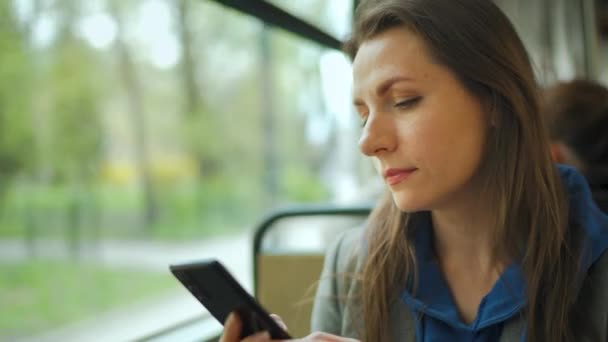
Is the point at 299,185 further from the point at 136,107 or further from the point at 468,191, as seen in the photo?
the point at 468,191

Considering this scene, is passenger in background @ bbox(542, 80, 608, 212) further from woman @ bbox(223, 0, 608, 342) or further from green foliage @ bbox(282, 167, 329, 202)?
green foliage @ bbox(282, 167, 329, 202)

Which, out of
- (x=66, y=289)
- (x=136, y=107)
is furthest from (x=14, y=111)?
(x=66, y=289)

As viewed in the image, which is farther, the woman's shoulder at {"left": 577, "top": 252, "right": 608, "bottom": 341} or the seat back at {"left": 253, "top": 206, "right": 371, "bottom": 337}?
the seat back at {"left": 253, "top": 206, "right": 371, "bottom": 337}

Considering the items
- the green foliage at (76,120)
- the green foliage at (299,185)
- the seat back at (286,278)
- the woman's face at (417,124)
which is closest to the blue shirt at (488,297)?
the woman's face at (417,124)

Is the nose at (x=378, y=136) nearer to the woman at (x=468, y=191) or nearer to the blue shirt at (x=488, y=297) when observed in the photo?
the woman at (x=468, y=191)

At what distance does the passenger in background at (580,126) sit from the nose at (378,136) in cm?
109

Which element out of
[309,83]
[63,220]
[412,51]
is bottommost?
[63,220]

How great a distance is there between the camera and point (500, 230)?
0.96 m

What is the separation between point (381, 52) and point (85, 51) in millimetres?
5747

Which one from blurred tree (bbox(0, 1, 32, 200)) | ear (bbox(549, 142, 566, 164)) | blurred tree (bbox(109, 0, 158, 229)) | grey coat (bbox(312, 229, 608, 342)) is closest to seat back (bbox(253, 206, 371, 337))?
grey coat (bbox(312, 229, 608, 342))

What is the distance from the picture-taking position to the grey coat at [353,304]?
89 centimetres

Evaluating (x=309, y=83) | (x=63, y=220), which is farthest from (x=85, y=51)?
(x=309, y=83)

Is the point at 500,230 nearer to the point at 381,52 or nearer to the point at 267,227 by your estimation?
the point at 381,52

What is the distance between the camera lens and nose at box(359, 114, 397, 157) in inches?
34.8
